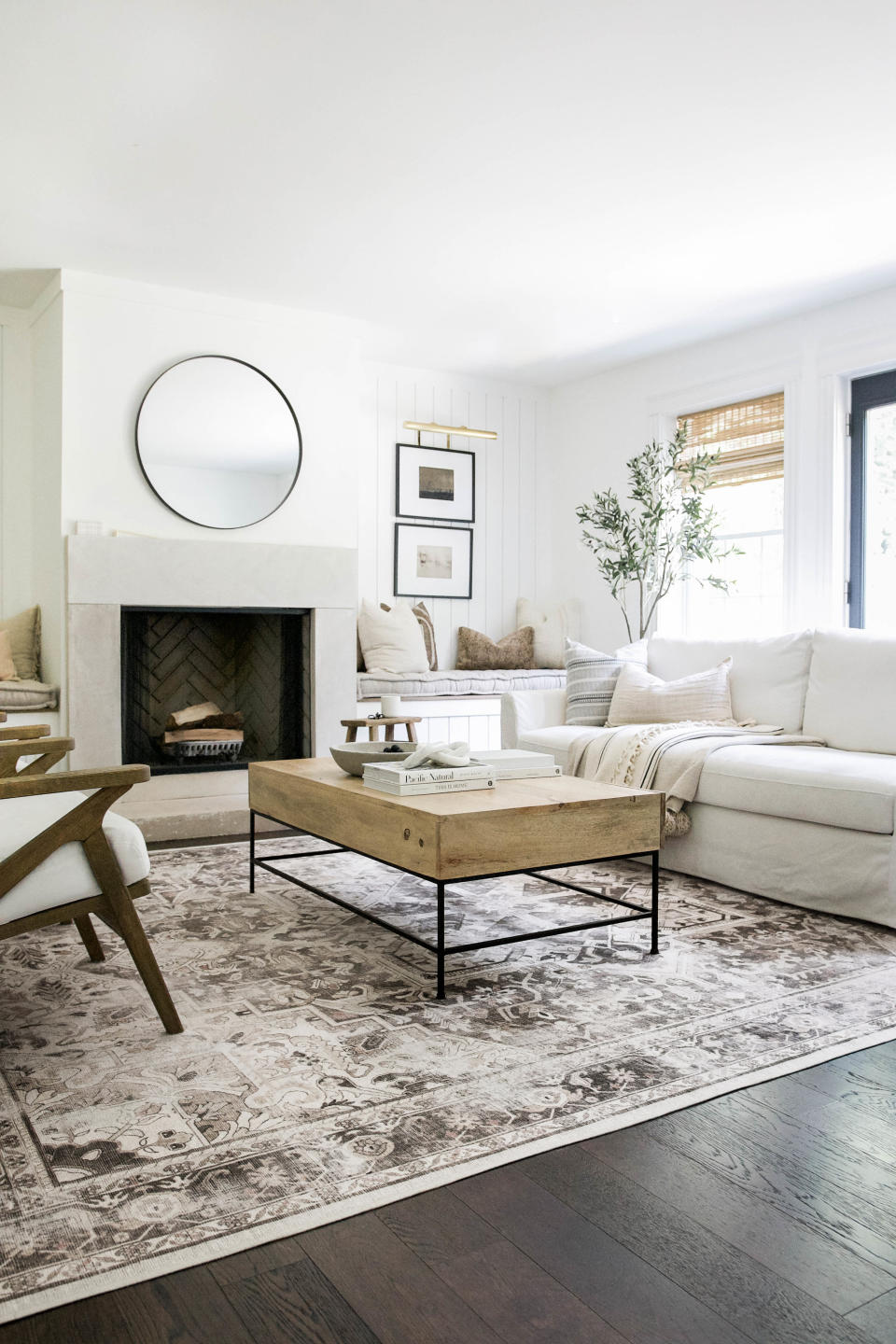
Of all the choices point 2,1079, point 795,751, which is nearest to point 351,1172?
point 2,1079

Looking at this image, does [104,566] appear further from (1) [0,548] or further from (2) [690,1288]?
(2) [690,1288]

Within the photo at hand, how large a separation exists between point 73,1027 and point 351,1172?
89 cm

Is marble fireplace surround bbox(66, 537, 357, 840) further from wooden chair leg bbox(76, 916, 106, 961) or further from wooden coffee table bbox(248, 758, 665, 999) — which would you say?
wooden coffee table bbox(248, 758, 665, 999)

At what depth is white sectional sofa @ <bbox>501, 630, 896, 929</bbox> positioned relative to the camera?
304 cm

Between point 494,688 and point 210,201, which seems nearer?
point 210,201

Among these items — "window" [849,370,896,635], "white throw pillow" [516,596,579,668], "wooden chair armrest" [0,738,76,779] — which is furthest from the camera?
"white throw pillow" [516,596,579,668]

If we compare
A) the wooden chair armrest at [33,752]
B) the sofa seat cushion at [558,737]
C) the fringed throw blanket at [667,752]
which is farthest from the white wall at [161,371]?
the wooden chair armrest at [33,752]

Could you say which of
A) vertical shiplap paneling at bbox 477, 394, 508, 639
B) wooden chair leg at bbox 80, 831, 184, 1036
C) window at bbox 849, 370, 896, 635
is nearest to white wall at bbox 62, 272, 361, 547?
vertical shiplap paneling at bbox 477, 394, 508, 639

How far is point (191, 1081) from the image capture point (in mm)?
1909

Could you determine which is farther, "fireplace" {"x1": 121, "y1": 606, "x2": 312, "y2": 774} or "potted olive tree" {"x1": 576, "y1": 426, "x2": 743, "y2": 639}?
"potted olive tree" {"x1": 576, "y1": 426, "x2": 743, "y2": 639}

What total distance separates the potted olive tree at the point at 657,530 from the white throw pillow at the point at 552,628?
390 millimetres

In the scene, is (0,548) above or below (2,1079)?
above

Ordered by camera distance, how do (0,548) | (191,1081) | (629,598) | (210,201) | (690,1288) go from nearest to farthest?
(690,1288), (191,1081), (210,201), (0,548), (629,598)

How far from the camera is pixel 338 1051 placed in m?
2.06
